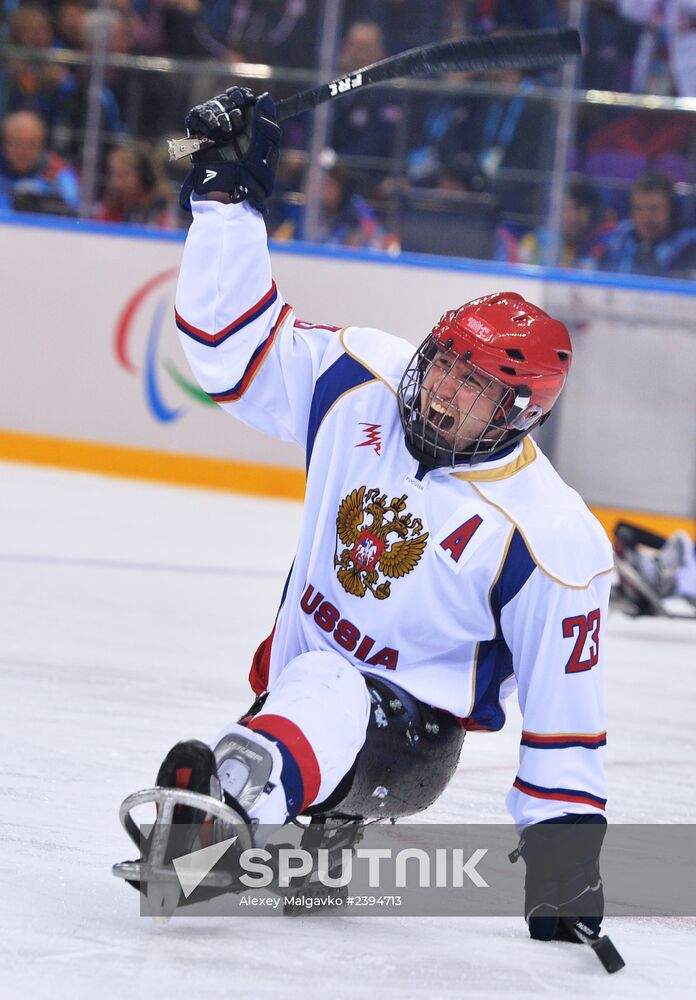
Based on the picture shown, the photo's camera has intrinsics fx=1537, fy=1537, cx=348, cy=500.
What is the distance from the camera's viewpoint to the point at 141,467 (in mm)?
7258

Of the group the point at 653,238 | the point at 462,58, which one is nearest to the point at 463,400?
the point at 462,58

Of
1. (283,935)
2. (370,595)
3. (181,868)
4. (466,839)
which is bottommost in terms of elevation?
(466,839)

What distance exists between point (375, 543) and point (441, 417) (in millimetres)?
200

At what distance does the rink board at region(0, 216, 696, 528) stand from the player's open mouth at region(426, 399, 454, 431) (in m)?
4.45

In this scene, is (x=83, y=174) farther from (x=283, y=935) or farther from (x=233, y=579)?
(x=283, y=935)

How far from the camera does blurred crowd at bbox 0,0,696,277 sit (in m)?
6.91

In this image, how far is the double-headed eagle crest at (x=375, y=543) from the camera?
7.01 feet

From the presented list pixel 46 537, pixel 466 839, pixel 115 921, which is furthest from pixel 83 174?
pixel 115 921

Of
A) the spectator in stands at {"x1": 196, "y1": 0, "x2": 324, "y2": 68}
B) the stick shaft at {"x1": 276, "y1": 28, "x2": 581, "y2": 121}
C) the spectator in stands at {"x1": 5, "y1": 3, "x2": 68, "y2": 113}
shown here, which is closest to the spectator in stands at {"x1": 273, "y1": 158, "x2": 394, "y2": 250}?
the spectator in stands at {"x1": 196, "y1": 0, "x2": 324, "y2": 68}

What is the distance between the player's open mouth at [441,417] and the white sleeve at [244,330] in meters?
0.23

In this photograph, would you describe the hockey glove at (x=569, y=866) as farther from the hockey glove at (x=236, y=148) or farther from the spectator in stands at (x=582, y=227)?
the spectator in stands at (x=582, y=227)

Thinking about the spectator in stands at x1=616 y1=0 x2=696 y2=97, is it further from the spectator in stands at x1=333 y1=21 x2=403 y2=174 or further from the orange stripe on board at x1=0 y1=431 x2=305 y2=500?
the orange stripe on board at x1=0 y1=431 x2=305 y2=500

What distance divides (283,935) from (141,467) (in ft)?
17.6

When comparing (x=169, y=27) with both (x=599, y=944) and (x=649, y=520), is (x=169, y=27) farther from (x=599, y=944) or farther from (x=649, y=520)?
(x=599, y=944)
